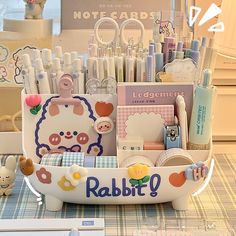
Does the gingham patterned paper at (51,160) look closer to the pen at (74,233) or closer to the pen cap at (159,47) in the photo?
the pen at (74,233)

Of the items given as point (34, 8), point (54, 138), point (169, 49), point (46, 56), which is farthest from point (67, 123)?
point (34, 8)

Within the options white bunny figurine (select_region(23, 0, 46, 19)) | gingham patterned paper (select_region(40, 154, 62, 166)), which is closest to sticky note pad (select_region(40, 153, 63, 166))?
gingham patterned paper (select_region(40, 154, 62, 166))

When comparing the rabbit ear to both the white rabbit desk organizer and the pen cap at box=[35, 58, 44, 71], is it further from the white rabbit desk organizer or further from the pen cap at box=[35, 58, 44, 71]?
the pen cap at box=[35, 58, 44, 71]

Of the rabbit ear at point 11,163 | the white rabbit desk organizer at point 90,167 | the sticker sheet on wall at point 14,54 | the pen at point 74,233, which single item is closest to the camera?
the pen at point 74,233

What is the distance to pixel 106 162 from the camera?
1082mm

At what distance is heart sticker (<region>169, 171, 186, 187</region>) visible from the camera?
1.06 meters

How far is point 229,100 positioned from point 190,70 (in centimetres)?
33

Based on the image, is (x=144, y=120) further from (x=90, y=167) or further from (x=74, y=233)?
(x=74, y=233)

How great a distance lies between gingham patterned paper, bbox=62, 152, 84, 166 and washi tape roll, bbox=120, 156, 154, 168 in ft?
0.26

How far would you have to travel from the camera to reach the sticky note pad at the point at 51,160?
1081mm

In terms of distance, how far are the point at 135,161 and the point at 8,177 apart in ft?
0.88

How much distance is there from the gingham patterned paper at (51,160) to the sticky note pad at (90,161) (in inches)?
2.0

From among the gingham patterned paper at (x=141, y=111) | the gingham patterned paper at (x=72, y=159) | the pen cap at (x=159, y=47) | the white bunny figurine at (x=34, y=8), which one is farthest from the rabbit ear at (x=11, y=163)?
the white bunny figurine at (x=34, y=8)

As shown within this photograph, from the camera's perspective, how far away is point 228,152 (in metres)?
1.44
